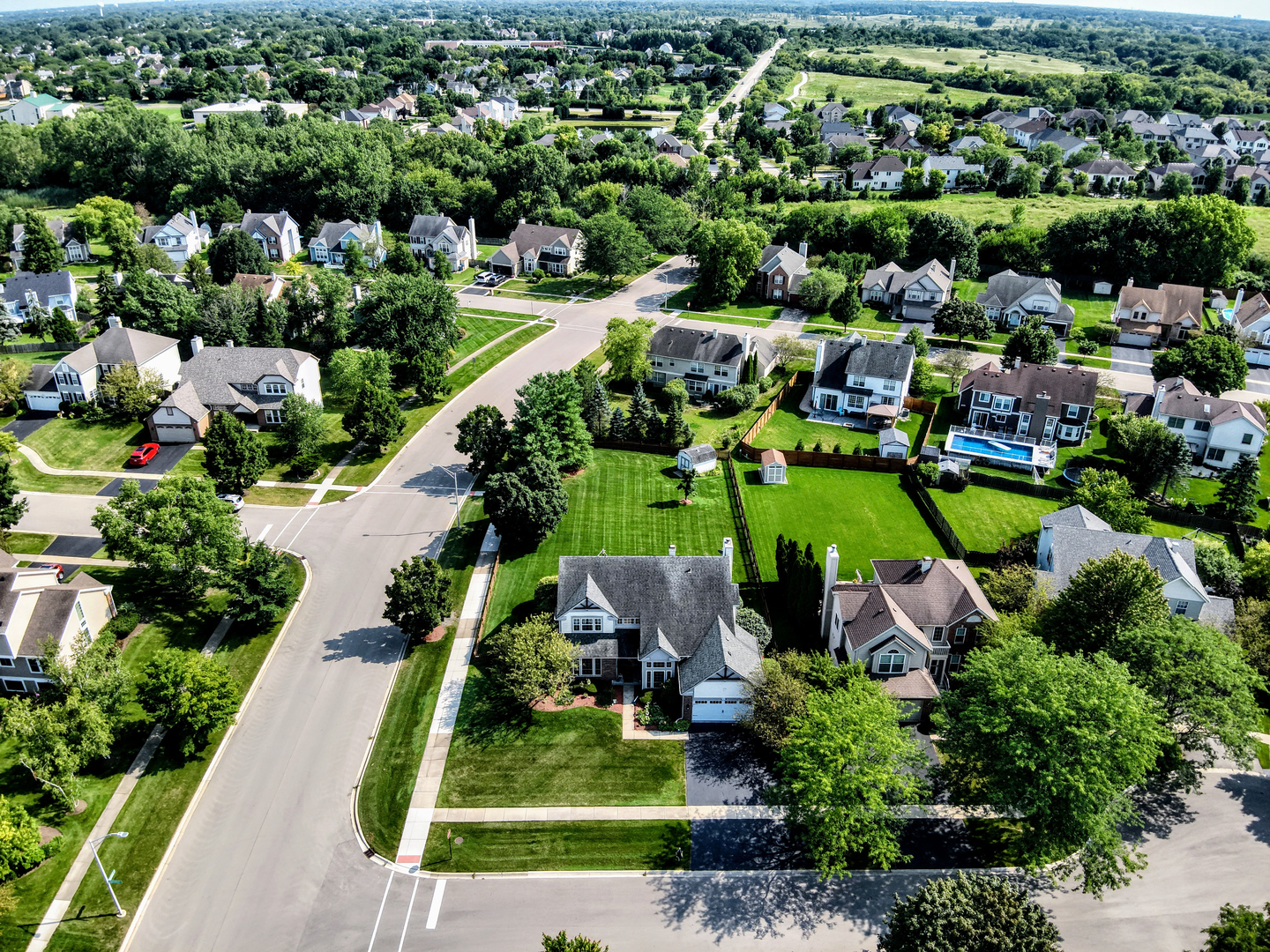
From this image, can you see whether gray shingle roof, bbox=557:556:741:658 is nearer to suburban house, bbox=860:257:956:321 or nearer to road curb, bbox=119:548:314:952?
road curb, bbox=119:548:314:952

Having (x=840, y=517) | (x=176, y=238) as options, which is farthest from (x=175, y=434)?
(x=176, y=238)

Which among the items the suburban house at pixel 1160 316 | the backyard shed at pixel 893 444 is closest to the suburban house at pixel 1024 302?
the suburban house at pixel 1160 316

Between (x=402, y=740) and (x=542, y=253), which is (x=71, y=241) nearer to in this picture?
(x=542, y=253)

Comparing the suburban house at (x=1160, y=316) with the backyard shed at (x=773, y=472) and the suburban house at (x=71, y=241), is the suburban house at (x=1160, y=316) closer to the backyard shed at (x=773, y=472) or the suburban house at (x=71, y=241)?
the backyard shed at (x=773, y=472)

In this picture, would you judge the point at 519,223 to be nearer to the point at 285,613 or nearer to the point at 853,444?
the point at 853,444

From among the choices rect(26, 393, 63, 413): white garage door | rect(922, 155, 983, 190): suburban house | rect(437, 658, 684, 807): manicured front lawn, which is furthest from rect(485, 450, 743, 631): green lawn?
rect(922, 155, 983, 190): suburban house

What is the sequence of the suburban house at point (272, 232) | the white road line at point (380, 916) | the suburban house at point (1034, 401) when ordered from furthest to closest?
the suburban house at point (272, 232) < the suburban house at point (1034, 401) < the white road line at point (380, 916)
